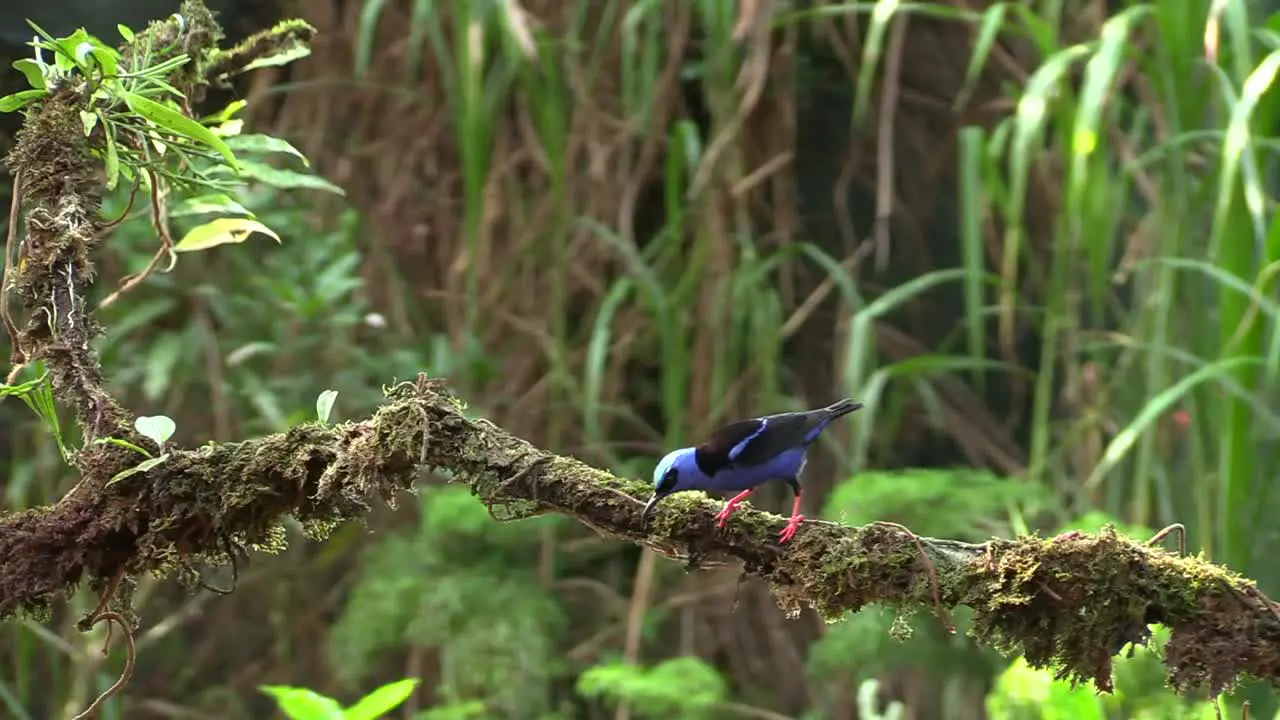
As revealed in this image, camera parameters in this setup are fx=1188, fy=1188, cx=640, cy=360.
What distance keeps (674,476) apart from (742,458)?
6 centimetres

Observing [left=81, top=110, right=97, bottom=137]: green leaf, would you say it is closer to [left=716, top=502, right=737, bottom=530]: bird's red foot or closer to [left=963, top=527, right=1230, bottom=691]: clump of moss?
[left=716, top=502, right=737, bottom=530]: bird's red foot

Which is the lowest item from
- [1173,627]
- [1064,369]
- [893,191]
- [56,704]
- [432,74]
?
[56,704]

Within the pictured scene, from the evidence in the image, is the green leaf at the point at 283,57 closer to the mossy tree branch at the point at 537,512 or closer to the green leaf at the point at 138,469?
the mossy tree branch at the point at 537,512

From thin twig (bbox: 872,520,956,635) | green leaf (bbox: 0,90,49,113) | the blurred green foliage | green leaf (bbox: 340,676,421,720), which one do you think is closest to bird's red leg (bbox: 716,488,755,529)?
thin twig (bbox: 872,520,956,635)

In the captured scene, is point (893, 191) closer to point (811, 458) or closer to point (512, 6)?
point (811, 458)

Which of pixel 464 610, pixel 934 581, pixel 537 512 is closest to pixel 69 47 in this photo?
pixel 537 512

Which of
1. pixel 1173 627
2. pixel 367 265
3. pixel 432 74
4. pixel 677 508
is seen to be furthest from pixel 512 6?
pixel 1173 627

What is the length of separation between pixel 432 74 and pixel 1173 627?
2118 mm

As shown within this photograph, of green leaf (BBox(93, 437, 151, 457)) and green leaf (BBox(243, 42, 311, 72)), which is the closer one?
green leaf (BBox(93, 437, 151, 457))

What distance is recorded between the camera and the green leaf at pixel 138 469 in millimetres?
813

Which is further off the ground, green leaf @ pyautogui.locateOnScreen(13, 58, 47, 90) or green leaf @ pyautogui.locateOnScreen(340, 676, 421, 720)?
green leaf @ pyautogui.locateOnScreen(13, 58, 47, 90)

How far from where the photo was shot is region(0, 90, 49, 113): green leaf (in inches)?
34.5

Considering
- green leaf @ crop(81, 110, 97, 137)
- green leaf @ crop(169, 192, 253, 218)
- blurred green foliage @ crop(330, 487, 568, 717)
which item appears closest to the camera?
green leaf @ crop(81, 110, 97, 137)

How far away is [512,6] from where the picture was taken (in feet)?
6.64
